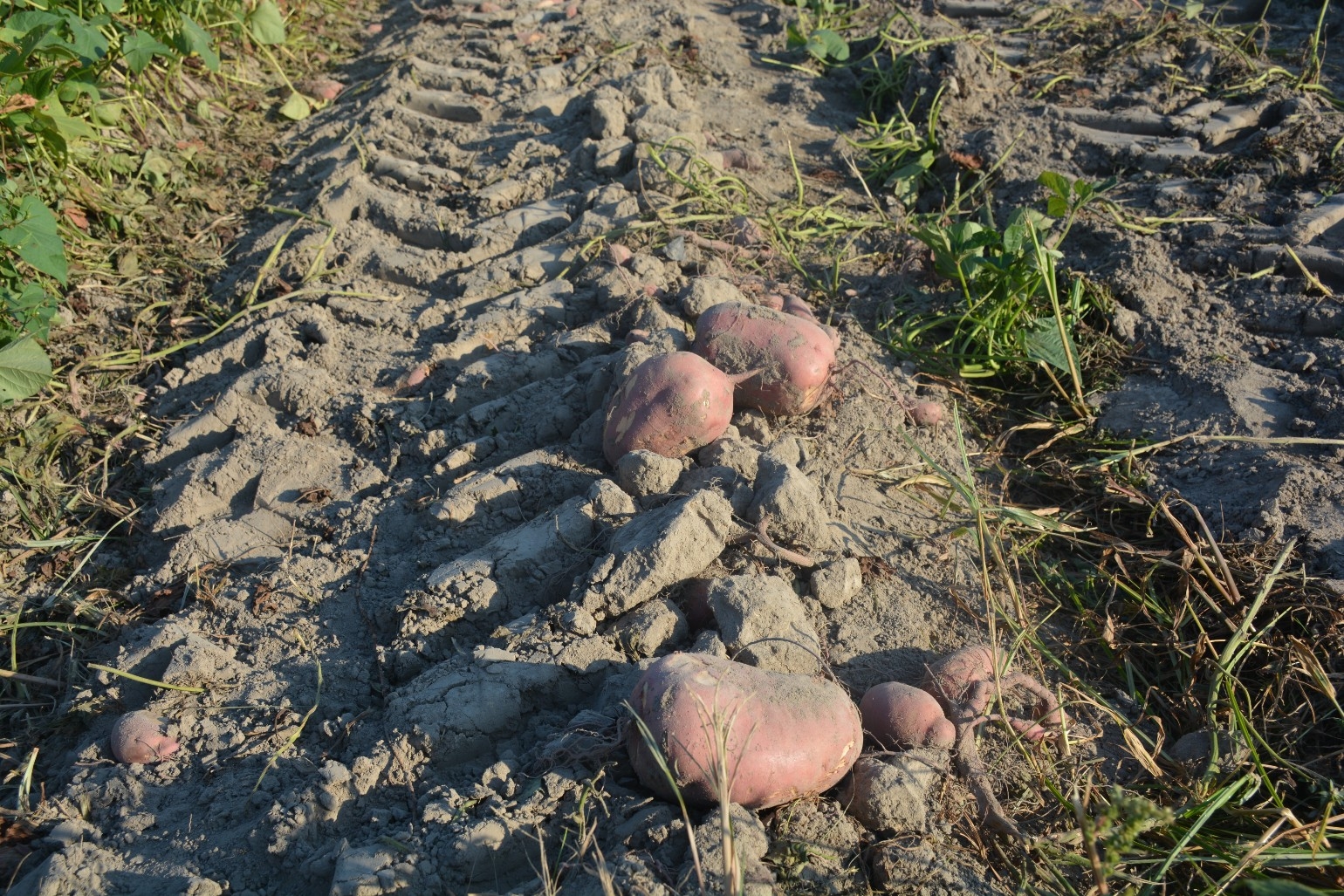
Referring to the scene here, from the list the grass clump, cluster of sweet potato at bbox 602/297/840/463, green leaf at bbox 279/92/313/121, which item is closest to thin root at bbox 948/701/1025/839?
cluster of sweet potato at bbox 602/297/840/463

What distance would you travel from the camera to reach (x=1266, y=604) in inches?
87.5

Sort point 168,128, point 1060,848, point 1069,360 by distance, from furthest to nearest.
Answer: point 168,128 → point 1069,360 → point 1060,848

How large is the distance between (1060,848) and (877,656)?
19.5 inches

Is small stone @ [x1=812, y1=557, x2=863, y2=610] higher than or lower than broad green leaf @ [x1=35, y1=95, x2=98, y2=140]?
lower

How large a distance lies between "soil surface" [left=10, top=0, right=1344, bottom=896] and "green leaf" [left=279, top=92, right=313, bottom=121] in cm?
30

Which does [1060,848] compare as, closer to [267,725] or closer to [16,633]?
[267,725]

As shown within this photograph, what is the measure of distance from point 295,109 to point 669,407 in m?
2.94

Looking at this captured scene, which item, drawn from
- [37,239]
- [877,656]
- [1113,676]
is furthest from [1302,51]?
[37,239]

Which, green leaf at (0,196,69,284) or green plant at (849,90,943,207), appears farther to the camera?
green plant at (849,90,943,207)

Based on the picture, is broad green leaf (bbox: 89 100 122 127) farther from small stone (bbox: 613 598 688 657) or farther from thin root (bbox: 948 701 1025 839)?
thin root (bbox: 948 701 1025 839)

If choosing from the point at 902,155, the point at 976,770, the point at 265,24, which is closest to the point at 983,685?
the point at 976,770

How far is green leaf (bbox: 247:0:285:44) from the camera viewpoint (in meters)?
4.31

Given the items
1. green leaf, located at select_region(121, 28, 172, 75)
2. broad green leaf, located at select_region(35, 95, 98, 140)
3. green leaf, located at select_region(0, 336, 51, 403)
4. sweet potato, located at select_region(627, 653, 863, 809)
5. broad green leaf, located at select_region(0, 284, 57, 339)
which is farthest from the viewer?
green leaf, located at select_region(121, 28, 172, 75)

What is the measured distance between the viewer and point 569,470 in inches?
93.1
